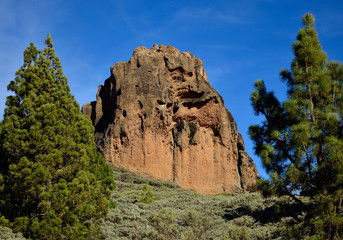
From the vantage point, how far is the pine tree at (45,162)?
44.9ft

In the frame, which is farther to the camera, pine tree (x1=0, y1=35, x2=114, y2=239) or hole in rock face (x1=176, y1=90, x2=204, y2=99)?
hole in rock face (x1=176, y1=90, x2=204, y2=99)

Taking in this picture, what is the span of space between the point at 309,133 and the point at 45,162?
8.48 m

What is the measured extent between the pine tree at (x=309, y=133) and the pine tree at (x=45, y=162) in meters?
6.33

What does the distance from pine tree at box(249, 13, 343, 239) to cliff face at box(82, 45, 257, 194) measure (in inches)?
1348

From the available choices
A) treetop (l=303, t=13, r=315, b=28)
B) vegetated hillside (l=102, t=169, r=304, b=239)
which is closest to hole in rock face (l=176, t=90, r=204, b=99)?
vegetated hillside (l=102, t=169, r=304, b=239)

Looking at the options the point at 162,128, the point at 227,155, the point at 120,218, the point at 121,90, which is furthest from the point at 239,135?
the point at 120,218

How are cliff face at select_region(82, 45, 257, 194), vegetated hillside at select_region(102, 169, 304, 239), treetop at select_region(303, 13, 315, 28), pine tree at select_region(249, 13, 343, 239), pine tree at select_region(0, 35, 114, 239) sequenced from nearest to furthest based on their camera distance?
pine tree at select_region(249, 13, 343, 239)
treetop at select_region(303, 13, 315, 28)
pine tree at select_region(0, 35, 114, 239)
vegetated hillside at select_region(102, 169, 304, 239)
cliff face at select_region(82, 45, 257, 194)

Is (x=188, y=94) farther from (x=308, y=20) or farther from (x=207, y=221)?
(x=308, y=20)

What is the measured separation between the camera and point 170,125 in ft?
164

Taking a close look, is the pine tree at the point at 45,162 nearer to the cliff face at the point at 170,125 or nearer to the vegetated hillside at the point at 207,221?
the vegetated hillside at the point at 207,221

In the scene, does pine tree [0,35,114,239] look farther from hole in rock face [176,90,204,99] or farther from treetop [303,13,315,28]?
hole in rock face [176,90,204,99]

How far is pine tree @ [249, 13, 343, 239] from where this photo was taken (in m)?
10.0

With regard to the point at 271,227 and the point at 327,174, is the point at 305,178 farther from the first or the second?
the point at 271,227

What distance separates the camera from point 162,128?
4894 cm
